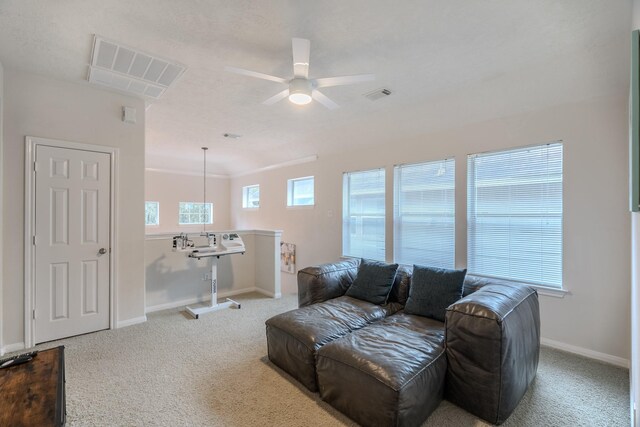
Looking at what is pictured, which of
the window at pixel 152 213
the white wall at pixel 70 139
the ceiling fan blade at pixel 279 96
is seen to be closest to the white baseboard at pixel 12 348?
the white wall at pixel 70 139

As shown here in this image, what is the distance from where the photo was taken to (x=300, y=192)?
6.08 metres

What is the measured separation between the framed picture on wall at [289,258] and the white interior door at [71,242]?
129 inches

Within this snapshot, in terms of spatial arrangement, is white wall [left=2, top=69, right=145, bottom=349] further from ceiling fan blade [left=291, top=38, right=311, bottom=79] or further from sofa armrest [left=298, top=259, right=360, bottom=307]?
ceiling fan blade [left=291, top=38, right=311, bottom=79]

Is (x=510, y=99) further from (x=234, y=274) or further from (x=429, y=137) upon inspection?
(x=234, y=274)

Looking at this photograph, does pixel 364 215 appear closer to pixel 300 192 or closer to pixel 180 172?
pixel 300 192

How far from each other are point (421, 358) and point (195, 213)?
7285 millimetres

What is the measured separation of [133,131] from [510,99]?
14.3 ft

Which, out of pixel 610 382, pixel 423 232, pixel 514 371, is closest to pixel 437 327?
pixel 514 371

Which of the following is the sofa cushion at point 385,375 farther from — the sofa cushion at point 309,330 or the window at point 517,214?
the window at point 517,214

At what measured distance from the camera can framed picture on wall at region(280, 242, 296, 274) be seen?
604 cm

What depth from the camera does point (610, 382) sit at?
2.38 meters

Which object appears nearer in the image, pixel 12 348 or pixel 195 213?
pixel 12 348

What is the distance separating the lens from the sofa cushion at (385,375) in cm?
173

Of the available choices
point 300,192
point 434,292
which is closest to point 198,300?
point 300,192
